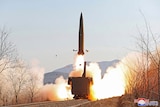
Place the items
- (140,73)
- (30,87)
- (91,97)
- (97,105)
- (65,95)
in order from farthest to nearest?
(30,87), (65,95), (91,97), (97,105), (140,73)

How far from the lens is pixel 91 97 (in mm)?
60188

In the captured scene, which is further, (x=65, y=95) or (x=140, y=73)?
(x=65, y=95)

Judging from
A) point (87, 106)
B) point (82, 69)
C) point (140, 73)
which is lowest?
point (87, 106)

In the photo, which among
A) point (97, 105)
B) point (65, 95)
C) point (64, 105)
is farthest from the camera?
point (65, 95)

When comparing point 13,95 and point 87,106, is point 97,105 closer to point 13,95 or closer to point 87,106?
point 87,106

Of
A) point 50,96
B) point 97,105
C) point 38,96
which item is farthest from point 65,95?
point 97,105

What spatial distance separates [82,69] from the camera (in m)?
61.7

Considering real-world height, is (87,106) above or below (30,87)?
below

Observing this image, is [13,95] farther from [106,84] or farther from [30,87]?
[106,84]

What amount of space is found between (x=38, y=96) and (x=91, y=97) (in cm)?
1838

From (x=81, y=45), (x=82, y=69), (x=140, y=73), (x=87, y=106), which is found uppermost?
(x=81, y=45)

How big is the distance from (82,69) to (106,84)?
9.28 metres

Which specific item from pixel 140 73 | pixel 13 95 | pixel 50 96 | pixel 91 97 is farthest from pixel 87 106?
pixel 50 96

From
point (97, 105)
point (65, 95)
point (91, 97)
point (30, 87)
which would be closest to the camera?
point (97, 105)
